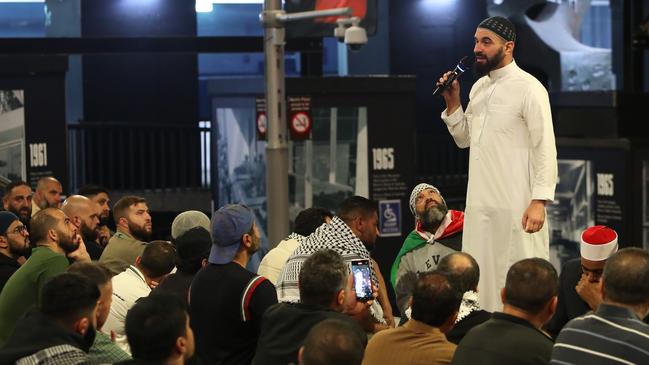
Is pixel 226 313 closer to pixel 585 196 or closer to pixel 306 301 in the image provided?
pixel 306 301

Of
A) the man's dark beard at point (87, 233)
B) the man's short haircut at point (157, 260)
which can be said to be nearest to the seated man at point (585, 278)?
the man's short haircut at point (157, 260)

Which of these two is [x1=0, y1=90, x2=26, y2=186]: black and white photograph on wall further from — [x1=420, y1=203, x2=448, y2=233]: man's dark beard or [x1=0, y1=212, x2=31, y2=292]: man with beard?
[x1=420, y1=203, x2=448, y2=233]: man's dark beard

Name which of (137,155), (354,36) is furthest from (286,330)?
(137,155)

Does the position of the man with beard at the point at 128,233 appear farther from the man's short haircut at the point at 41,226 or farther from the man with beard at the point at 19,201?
the man with beard at the point at 19,201

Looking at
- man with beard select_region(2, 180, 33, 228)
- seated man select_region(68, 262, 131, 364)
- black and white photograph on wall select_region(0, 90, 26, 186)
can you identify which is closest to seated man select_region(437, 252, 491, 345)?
seated man select_region(68, 262, 131, 364)

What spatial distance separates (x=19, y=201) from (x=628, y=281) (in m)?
6.29

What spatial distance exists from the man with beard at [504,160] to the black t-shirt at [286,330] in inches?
52.9

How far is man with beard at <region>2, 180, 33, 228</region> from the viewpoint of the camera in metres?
10.2

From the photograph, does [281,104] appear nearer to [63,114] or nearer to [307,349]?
[63,114]

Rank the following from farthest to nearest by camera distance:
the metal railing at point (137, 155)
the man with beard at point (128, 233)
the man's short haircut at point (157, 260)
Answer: the metal railing at point (137, 155)
the man with beard at point (128, 233)
the man's short haircut at point (157, 260)

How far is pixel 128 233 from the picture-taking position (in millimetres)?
8383

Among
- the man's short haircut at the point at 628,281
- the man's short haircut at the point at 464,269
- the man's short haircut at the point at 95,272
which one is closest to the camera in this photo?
the man's short haircut at the point at 628,281

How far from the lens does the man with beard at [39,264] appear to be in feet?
21.6

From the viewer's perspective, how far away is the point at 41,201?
34.1 feet
